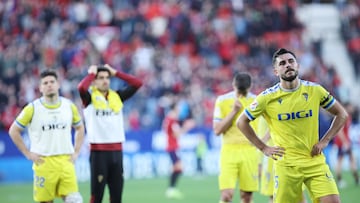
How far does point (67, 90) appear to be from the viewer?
25.0 m

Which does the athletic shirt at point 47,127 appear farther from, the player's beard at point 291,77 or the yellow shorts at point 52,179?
the player's beard at point 291,77

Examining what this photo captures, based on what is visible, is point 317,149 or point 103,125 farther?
point 103,125

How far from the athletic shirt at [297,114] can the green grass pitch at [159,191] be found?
6.75 meters

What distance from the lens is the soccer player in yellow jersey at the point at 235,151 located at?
40.0 ft

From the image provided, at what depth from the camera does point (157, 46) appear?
2928 cm

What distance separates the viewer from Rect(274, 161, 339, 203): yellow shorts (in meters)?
9.43

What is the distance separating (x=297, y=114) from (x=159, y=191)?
1074 cm

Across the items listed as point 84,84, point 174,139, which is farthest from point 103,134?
point 174,139

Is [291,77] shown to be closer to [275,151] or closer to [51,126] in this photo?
[275,151]

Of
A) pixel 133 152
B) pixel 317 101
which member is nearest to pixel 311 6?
pixel 133 152

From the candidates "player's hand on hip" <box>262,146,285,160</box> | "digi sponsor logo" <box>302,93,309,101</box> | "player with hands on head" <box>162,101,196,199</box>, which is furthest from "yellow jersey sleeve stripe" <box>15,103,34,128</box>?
"player with hands on head" <box>162,101,196,199</box>

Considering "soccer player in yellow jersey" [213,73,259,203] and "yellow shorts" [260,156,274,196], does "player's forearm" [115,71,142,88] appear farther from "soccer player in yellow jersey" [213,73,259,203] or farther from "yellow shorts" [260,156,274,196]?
"yellow shorts" [260,156,274,196]

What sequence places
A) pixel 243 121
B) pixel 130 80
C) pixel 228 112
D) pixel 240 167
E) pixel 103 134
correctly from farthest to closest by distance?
pixel 130 80 → pixel 228 112 → pixel 240 167 → pixel 103 134 → pixel 243 121

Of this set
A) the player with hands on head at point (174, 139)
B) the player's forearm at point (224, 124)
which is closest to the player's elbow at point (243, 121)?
the player's forearm at point (224, 124)
